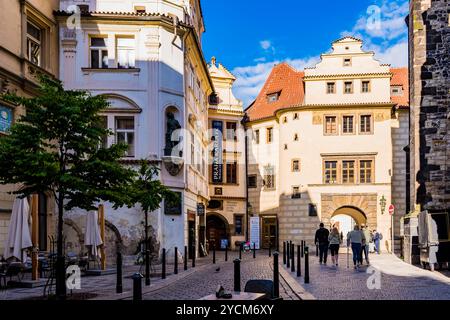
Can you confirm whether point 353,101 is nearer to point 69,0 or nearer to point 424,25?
point 424,25

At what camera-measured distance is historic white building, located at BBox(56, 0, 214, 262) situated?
82.5ft

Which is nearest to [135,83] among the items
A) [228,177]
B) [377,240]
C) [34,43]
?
[34,43]

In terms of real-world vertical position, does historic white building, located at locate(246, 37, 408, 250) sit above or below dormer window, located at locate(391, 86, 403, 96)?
below

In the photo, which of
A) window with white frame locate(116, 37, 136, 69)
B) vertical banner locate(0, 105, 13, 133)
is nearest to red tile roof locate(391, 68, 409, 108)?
window with white frame locate(116, 37, 136, 69)

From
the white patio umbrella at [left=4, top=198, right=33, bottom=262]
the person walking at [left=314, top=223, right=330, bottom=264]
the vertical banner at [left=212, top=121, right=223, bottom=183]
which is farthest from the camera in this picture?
the vertical banner at [left=212, top=121, right=223, bottom=183]

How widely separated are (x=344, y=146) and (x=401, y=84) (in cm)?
672

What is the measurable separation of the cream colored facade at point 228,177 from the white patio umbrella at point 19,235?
2800 centimetres

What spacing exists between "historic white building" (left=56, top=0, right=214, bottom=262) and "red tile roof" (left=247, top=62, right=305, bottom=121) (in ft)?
50.4

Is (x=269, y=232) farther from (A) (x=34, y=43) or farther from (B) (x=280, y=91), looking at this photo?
(A) (x=34, y=43)

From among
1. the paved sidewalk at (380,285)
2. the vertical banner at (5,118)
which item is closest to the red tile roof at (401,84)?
the paved sidewalk at (380,285)

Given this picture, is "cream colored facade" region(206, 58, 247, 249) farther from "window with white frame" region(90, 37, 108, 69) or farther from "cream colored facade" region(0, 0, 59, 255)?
"cream colored facade" region(0, 0, 59, 255)

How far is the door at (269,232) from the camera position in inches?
1699

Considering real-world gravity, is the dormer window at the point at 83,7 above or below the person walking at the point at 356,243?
above

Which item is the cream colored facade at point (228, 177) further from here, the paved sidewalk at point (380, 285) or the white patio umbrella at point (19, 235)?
the white patio umbrella at point (19, 235)
